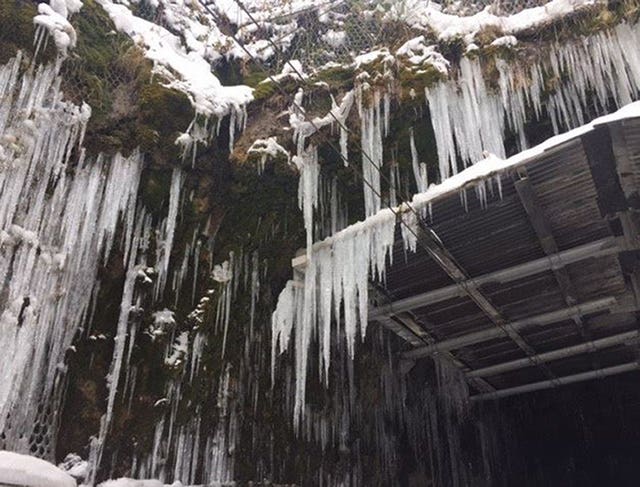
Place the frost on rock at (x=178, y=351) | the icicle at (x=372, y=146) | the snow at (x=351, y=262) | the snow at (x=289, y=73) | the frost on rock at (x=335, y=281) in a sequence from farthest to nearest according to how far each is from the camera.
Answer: the snow at (x=289, y=73), the frost on rock at (x=178, y=351), the icicle at (x=372, y=146), the frost on rock at (x=335, y=281), the snow at (x=351, y=262)

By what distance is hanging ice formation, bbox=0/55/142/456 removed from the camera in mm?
5941

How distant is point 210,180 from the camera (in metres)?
7.28

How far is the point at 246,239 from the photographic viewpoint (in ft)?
24.8

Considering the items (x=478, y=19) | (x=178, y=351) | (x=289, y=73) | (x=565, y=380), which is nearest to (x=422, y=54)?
(x=478, y=19)

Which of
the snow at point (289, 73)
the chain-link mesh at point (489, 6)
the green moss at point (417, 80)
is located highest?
the chain-link mesh at point (489, 6)

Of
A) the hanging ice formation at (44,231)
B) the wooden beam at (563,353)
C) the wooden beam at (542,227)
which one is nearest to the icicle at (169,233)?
the hanging ice formation at (44,231)

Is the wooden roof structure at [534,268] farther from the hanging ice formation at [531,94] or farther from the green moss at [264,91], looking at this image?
the green moss at [264,91]

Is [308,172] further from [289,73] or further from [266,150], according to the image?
[289,73]

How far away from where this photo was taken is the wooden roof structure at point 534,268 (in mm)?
5789

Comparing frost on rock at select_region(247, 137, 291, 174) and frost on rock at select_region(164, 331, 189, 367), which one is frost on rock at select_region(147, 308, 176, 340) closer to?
frost on rock at select_region(164, 331, 189, 367)

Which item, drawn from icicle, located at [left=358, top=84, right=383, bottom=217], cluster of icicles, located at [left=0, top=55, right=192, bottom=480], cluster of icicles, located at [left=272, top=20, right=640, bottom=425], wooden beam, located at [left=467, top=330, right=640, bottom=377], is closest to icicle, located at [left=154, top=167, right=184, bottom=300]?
cluster of icicles, located at [left=0, top=55, right=192, bottom=480]

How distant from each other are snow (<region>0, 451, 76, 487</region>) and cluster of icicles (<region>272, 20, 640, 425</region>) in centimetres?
297

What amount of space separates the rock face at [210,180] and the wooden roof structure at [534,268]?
707mm

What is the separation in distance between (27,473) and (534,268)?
17.8ft
